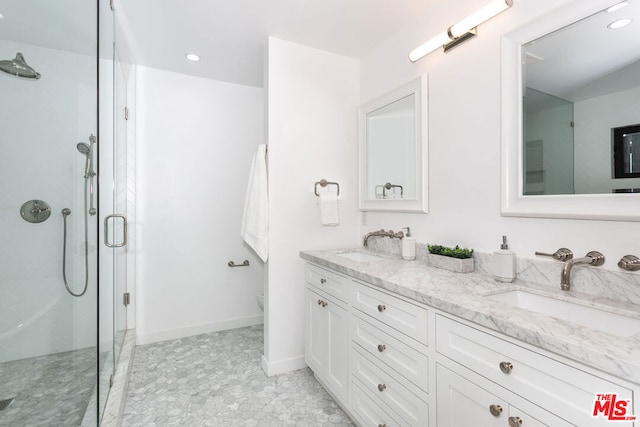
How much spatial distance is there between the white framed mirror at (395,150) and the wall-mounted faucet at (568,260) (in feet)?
2.50

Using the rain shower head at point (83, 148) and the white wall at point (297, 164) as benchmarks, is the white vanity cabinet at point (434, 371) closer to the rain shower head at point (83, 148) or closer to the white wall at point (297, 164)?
the white wall at point (297, 164)

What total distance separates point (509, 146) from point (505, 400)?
1040 mm

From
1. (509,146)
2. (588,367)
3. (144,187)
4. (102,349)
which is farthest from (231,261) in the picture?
(588,367)

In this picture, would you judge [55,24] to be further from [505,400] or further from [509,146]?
[505,400]

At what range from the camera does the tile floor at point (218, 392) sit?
5.46 feet

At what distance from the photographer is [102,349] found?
1.78 meters

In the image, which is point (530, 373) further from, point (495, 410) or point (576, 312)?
point (576, 312)

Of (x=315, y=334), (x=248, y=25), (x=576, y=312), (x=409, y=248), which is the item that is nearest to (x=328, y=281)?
(x=315, y=334)

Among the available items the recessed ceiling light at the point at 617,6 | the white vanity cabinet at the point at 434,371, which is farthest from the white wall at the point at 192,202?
the recessed ceiling light at the point at 617,6

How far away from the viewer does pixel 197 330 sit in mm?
2797

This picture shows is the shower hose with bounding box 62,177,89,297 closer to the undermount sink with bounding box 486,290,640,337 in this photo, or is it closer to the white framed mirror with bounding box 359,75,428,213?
the white framed mirror with bounding box 359,75,428,213

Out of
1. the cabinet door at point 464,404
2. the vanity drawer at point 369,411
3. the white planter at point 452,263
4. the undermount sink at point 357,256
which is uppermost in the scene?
the white planter at point 452,263

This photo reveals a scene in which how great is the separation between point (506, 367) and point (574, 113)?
102cm

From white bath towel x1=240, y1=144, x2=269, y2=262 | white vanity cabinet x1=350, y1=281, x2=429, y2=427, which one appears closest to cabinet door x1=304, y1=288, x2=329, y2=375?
white vanity cabinet x1=350, y1=281, x2=429, y2=427
